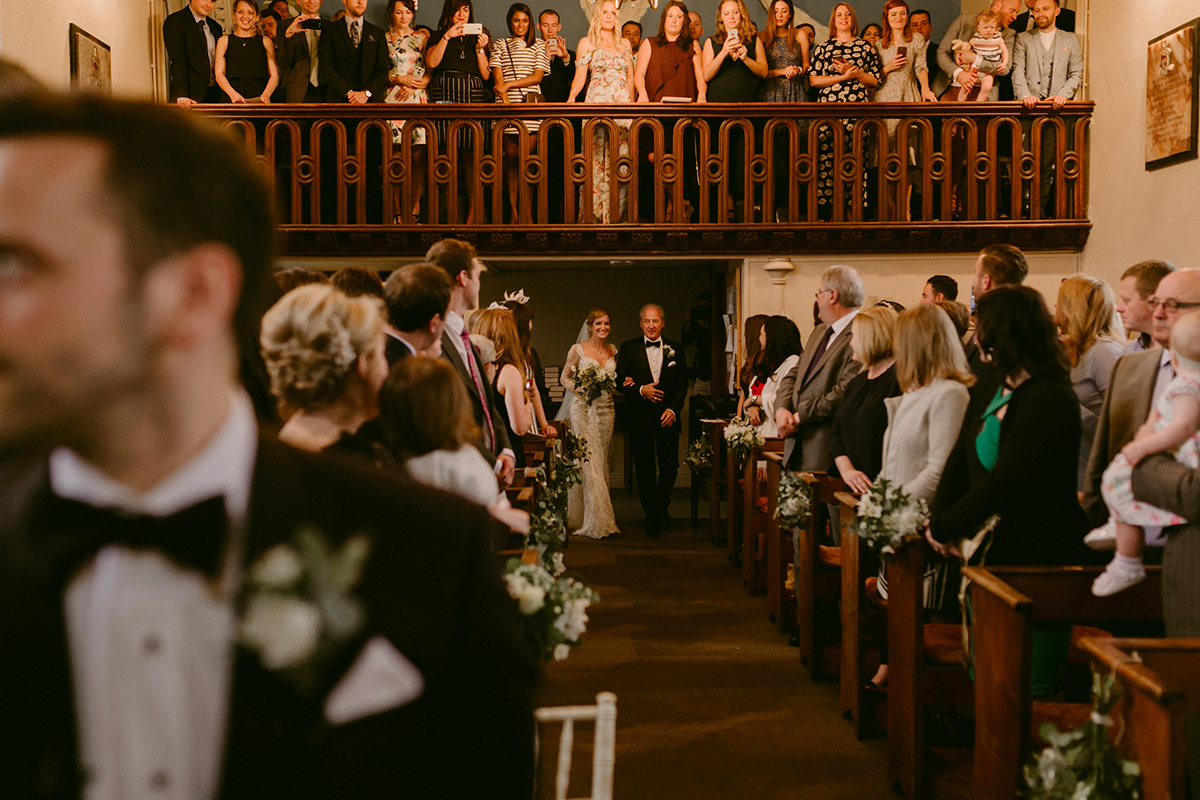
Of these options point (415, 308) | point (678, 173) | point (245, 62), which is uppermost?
point (245, 62)

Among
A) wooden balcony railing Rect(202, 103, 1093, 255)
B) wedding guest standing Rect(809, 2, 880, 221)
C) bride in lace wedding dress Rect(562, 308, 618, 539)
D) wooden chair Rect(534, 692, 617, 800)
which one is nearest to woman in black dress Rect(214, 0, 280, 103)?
wooden balcony railing Rect(202, 103, 1093, 255)

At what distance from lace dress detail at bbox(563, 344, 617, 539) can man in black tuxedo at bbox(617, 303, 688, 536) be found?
0.79 feet

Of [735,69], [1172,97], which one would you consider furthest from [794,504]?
[735,69]

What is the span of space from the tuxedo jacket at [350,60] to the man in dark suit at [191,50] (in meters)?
0.92

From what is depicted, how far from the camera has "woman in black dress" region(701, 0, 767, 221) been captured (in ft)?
27.0

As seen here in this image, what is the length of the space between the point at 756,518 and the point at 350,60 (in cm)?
518

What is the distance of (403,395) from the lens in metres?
2.23

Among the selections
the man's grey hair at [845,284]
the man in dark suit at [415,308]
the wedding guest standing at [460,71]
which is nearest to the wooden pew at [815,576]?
the man's grey hair at [845,284]

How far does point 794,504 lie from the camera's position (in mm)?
4867

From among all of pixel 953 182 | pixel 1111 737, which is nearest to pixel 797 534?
pixel 1111 737

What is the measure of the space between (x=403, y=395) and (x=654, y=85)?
22.0ft

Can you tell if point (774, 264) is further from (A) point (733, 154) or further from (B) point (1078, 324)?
(B) point (1078, 324)

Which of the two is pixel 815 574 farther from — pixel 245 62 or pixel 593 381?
pixel 245 62

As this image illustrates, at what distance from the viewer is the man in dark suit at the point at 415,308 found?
3092 millimetres
